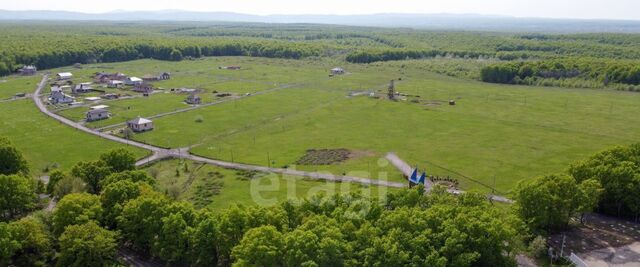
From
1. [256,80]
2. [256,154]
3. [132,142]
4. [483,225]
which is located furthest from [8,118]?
[483,225]

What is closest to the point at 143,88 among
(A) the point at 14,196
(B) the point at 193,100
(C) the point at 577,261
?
(B) the point at 193,100

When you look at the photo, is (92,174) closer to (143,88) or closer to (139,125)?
(139,125)

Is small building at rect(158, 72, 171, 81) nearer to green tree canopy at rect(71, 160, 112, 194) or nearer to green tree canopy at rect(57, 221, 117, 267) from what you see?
green tree canopy at rect(71, 160, 112, 194)

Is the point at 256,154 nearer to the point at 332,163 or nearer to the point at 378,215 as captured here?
the point at 332,163

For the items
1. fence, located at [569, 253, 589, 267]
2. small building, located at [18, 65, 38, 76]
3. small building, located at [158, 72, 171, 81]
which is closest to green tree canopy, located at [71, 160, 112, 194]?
fence, located at [569, 253, 589, 267]

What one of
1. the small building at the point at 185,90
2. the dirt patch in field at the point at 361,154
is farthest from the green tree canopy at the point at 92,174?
the small building at the point at 185,90

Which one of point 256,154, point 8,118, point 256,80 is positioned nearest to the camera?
point 256,154
